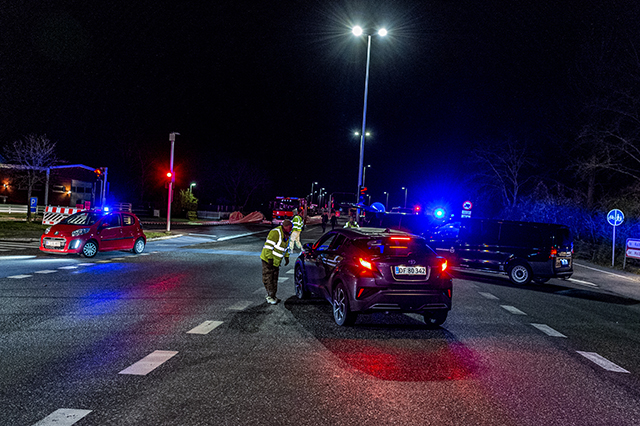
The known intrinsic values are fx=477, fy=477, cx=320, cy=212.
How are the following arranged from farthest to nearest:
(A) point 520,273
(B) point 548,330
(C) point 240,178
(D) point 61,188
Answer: (C) point 240,178 < (D) point 61,188 < (A) point 520,273 < (B) point 548,330

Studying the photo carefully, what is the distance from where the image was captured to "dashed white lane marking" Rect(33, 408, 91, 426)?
12.0 feet

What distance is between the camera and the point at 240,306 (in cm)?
873

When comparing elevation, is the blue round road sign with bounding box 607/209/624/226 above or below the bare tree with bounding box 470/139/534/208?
below

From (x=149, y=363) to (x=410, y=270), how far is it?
3.91 meters

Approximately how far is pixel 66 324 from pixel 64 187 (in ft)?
191

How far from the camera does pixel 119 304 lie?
860cm

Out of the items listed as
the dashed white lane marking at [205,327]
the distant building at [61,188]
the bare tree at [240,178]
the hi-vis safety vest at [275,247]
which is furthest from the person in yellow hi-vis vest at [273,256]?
the bare tree at [240,178]

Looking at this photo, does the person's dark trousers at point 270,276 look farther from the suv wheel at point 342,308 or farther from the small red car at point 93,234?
the small red car at point 93,234

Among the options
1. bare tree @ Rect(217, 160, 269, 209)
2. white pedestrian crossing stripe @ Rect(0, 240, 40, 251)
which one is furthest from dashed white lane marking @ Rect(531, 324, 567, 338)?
bare tree @ Rect(217, 160, 269, 209)

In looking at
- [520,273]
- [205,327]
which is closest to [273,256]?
[205,327]

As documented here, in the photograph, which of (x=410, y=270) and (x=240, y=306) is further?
(x=240, y=306)

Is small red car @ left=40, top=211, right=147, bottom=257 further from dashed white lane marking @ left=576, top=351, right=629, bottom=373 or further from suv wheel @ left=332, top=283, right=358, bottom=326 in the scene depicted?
dashed white lane marking @ left=576, top=351, right=629, bottom=373

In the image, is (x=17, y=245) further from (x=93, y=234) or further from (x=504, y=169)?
(x=504, y=169)

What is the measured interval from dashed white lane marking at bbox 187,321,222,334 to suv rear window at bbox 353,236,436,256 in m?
2.51
